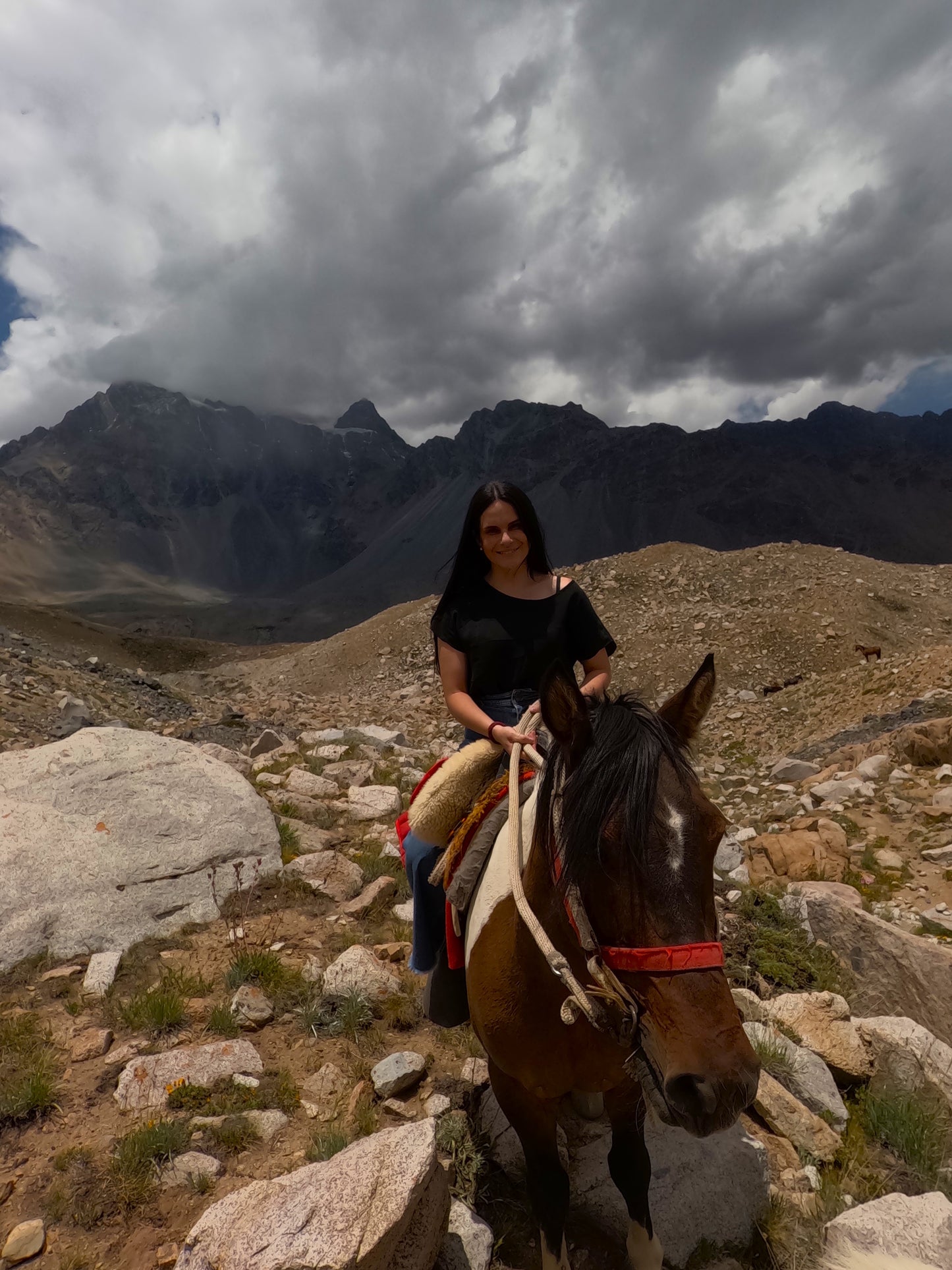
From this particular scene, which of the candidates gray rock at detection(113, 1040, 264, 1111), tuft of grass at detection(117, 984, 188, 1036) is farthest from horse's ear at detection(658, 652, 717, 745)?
tuft of grass at detection(117, 984, 188, 1036)

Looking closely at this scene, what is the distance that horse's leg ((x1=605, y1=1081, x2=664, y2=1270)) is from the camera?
2508 mm

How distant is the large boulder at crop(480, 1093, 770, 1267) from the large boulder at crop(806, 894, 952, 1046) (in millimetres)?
1799

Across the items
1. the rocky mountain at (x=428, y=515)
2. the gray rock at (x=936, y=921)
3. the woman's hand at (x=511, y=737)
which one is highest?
the rocky mountain at (x=428, y=515)

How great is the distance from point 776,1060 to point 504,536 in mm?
3169

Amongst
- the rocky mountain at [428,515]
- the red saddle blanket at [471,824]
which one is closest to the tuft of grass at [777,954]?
the red saddle blanket at [471,824]

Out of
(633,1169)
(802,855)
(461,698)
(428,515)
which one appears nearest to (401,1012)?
(633,1169)

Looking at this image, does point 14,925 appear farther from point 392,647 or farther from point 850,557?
point 850,557

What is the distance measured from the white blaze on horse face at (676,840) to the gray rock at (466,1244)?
6.41ft

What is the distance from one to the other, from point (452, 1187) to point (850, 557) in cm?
2769

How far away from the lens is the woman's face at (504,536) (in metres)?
3.07

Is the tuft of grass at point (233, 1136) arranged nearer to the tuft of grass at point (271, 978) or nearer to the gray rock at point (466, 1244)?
the tuft of grass at point (271, 978)

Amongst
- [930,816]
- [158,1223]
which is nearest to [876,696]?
[930,816]

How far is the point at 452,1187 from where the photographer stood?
2812 millimetres

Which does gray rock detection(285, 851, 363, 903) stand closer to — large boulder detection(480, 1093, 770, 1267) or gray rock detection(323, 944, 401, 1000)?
gray rock detection(323, 944, 401, 1000)
